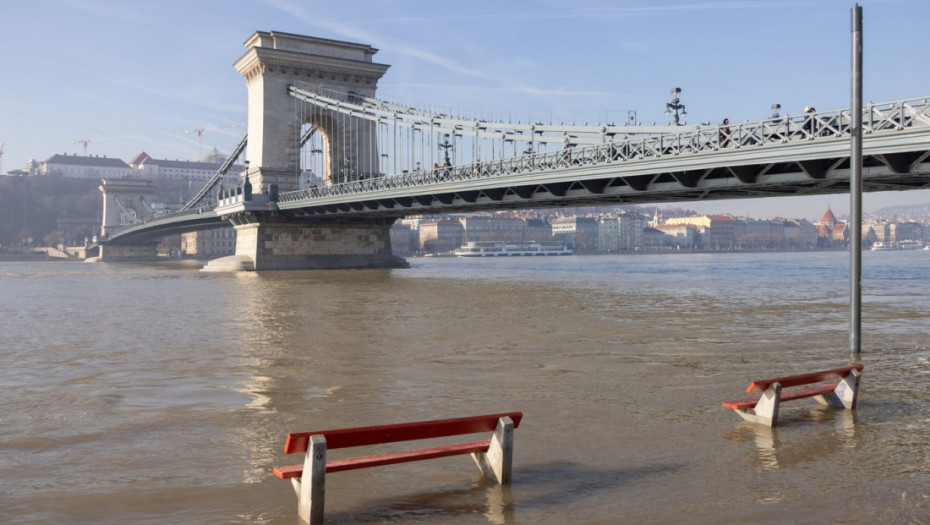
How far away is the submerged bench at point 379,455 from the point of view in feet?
18.8

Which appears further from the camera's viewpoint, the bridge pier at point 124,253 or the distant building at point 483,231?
the distant building at point 483,231

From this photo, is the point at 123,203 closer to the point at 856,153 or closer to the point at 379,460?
the point at 856,153

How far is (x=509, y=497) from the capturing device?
6.38 m

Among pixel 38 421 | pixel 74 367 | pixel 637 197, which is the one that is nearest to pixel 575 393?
pixel 38 421

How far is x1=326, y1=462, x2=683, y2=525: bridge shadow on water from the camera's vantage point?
598 cm

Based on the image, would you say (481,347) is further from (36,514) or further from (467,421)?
(36,514)

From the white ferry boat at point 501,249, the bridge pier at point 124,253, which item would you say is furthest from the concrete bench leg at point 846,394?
the white ferry boat at point 501,249

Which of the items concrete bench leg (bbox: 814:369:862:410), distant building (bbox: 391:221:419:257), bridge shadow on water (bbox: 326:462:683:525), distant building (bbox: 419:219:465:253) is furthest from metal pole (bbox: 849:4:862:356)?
distant building (bbox: 419:219:465:253)

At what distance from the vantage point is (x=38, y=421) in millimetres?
9141

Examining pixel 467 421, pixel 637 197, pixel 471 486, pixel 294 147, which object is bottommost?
pixel 471 486

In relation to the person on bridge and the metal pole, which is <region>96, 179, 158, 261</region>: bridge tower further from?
the metal pole

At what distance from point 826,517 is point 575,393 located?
490 centimetres

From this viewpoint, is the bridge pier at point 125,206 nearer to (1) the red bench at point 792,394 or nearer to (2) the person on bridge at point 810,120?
(2) the person on bridge at point 810,120

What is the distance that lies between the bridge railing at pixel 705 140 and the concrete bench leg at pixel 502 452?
13368 mm
